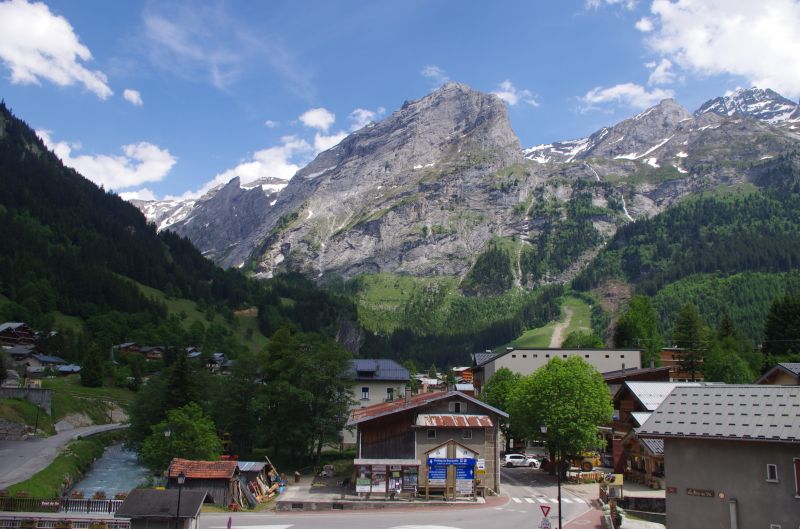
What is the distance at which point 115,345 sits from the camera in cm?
15262

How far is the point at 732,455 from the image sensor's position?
76.8 feet

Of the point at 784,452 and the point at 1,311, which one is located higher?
the point at 1,311

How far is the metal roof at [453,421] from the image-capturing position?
169ft

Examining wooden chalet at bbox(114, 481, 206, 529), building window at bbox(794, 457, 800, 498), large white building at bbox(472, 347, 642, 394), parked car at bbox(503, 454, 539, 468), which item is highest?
large white building at bbox(472, 347, 642, 394)

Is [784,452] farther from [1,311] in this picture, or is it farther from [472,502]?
[1,311]

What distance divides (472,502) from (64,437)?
59.4 meters

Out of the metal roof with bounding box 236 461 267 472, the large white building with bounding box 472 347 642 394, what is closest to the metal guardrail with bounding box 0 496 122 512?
the metal roof with bounding box 236 461 267 472

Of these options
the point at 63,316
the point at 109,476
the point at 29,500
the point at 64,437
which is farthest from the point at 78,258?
the point at 29,500

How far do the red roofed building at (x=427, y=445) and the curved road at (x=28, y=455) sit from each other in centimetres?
2884

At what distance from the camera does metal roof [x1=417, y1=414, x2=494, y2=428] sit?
51.4 metres

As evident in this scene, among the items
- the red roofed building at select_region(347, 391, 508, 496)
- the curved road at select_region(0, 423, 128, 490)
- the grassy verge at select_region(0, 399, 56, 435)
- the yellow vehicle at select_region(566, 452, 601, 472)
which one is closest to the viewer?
the red roofed building at select_region(347, 391, 508, 496)

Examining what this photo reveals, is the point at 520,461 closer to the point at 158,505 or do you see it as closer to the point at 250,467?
the point at 250,467

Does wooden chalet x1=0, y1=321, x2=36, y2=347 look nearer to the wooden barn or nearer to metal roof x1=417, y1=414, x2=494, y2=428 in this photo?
metal roof x1=417, y1=414, x2=494, y2=428

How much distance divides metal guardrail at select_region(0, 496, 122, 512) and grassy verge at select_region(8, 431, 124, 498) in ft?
19.8
